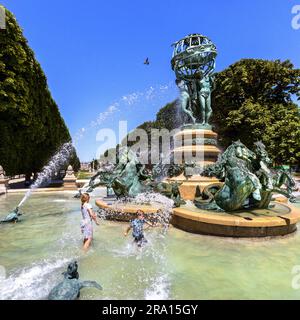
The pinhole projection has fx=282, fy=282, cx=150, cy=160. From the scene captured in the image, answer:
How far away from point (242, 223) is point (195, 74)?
10.3 metres

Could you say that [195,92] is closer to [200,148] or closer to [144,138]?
[200,148]

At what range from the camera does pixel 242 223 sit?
270 inches

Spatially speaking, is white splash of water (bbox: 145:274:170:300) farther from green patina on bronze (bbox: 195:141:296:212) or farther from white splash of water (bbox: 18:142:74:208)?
white splash of water (bbox: 18:142:74:208)

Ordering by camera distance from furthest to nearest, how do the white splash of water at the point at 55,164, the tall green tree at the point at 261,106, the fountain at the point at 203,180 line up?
the white splash of water at the point at 55,164, the tall green tree at the point at 261,106, the fountain at the point at 203,180

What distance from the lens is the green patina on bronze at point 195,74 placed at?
14633mm

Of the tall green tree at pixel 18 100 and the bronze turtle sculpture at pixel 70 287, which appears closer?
the bronze turtle sculpture at pixel 70 287

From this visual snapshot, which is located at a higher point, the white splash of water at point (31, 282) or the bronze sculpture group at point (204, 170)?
the bronze sculpture group at point (204, 170)

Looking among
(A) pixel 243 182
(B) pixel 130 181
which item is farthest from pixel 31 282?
(B) pixel 130 181

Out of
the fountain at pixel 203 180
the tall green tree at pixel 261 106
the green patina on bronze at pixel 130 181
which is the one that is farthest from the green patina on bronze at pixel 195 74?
the tall green tree at pixel 261 106

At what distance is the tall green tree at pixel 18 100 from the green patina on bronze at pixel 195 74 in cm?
1371

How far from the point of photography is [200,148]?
13.9 metres

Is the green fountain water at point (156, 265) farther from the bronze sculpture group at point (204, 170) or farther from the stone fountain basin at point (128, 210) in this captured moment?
the bronze sculpture group at point (204, 170)
